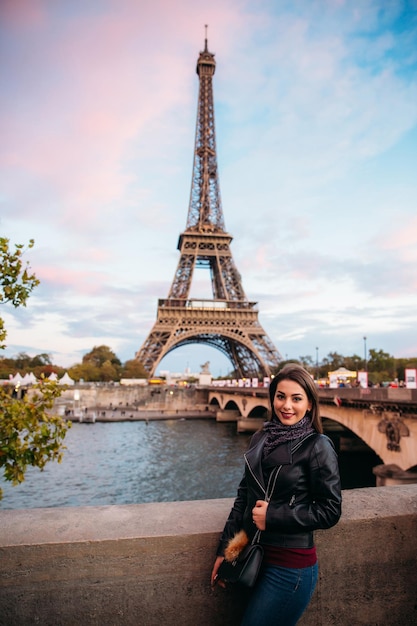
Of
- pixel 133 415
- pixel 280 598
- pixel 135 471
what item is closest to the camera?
pixel 280 598

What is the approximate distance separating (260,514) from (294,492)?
0.70ft

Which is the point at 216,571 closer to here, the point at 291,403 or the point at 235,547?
the point at 235,547

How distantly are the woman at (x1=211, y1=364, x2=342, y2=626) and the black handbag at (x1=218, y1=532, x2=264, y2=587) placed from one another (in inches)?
2.8

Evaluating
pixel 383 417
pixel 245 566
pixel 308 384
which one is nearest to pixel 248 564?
pixel 245 566

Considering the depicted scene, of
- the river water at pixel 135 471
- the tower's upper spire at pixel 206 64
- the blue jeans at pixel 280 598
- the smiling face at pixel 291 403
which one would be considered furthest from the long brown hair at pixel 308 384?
the tower's upper spire at pixel 206 64

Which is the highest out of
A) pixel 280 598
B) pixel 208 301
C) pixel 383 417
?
pixel 208 301

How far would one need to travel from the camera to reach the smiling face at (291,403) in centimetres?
275

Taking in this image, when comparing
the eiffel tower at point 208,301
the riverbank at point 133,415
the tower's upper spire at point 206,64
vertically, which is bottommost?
the riverbank at point 133,415

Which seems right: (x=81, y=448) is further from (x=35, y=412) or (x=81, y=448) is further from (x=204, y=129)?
(x=204, y=129)

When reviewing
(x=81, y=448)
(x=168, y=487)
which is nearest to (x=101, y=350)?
(x=81, y=448)

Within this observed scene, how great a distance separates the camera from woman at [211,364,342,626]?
7.72 feet

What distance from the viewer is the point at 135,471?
26.7 meters

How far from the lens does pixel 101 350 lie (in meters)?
115

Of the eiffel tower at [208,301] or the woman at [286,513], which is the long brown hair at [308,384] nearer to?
the woman at [286,513]
